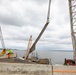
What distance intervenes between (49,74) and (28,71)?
1496 mm

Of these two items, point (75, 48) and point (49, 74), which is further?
point (75, 48)

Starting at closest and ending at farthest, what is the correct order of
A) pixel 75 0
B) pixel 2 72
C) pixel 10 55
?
1. pixel 2 72
2. pixel 10 55
3. pixel 75 0

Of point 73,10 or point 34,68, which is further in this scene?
point 73,10

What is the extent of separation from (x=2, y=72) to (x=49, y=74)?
3.25 meters

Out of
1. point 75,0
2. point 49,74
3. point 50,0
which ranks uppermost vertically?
point 75,0

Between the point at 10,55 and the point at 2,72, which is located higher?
the point at 10,55

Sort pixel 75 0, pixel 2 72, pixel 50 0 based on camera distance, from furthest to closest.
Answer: pixel 75 0 → pixel 50 0 → pixel 2 72

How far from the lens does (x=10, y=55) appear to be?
28672mm

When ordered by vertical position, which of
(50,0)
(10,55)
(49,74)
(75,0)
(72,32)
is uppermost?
(75,0)

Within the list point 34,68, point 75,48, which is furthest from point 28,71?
point 75,48

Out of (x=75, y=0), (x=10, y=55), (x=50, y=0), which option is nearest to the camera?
(x=50, y=0)

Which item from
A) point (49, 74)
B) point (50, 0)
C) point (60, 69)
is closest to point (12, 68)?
point (49, 74)

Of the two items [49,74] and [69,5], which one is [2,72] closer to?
[49,74]

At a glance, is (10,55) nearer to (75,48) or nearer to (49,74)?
(75,48)
